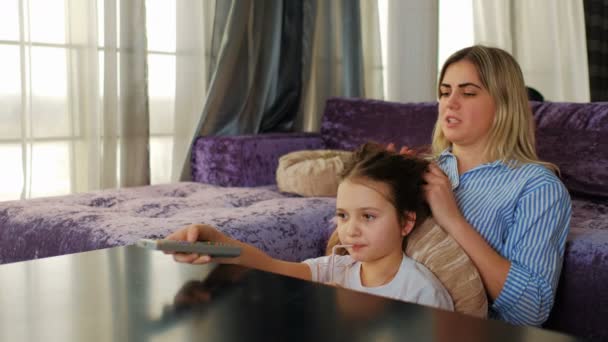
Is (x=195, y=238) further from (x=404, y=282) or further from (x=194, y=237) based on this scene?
(x=404, y=282)

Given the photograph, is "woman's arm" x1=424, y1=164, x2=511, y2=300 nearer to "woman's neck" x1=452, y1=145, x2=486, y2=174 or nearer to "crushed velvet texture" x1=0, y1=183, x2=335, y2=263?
"woman's neck" x1=452, y1=145, x2=486, y2=174

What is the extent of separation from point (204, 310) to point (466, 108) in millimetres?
788

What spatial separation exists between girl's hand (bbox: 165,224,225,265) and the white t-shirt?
0.23 m

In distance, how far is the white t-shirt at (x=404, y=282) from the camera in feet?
3.69

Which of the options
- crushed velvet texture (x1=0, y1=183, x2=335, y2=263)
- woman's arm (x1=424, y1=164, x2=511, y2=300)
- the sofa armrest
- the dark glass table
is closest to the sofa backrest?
the sofa armrest

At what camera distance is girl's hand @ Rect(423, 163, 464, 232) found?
48.9 inches

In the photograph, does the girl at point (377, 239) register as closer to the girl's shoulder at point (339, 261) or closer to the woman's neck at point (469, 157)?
the girl's shoulder at point (339, 261)

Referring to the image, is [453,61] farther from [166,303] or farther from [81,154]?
[81,154]

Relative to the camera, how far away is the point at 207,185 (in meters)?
2.83

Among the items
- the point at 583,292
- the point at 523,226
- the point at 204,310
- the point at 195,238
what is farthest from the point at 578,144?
the point at 204,310

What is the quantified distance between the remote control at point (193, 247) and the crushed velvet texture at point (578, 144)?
5.30 feet

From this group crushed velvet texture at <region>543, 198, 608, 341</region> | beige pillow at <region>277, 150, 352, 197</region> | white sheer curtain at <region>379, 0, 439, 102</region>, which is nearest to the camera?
crushed velvet texture at <region>543, 198, 608, 341</region>

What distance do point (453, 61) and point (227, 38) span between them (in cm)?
214

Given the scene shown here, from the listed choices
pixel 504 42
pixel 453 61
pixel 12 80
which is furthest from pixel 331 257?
pixel 504 42
